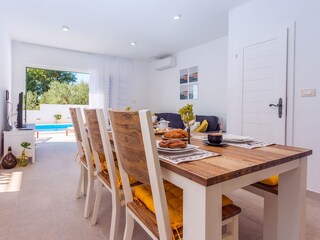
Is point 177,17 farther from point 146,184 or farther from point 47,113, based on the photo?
point 47,113

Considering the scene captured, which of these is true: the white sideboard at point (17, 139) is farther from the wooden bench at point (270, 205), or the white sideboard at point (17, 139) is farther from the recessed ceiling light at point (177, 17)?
the wooden bench at point (270, 205)

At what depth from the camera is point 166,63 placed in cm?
566

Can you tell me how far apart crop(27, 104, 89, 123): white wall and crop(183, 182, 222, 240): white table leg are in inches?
386

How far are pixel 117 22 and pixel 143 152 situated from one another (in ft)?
11.1

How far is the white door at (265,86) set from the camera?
98.1 inches

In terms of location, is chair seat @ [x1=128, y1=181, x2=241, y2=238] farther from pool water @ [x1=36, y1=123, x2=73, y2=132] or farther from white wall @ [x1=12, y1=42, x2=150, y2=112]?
pool water @ [x1=36, y1=123, x2=73, y2=132]

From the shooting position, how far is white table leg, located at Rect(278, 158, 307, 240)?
1133 millimetres

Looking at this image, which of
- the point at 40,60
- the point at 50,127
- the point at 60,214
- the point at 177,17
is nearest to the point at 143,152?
the point at 60,214

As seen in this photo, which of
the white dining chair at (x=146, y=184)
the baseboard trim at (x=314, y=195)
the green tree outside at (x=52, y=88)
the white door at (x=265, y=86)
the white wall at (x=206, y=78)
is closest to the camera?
the white dining chair at (x=146, y=184)

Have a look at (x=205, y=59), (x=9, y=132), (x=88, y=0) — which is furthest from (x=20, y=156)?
(x=205, y=59)

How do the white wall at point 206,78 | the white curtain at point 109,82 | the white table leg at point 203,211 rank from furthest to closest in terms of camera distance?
1. the white curtain at point 109,82
2. the white wall at point 206,78
3. the white table leg at point 203,211

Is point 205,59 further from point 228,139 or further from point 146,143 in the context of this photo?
point 146,143

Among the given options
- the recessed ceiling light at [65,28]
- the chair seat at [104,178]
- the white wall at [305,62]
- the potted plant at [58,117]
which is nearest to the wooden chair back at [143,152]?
the chair seat at [104,178]

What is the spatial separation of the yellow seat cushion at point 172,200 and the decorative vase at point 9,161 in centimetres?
289
